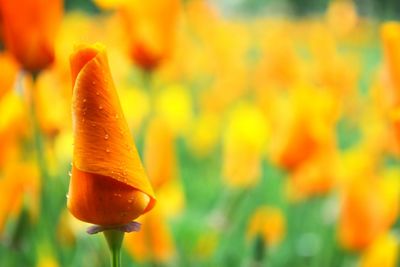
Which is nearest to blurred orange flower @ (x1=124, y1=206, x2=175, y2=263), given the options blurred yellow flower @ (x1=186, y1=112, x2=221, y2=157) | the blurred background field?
the blurred background field

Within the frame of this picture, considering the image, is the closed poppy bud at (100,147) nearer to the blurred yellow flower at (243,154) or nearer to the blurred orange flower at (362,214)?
the blurred orange flower at (362,214)

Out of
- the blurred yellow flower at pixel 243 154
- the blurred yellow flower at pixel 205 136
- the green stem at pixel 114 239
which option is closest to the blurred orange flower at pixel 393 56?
the green stem at pixel 114 239

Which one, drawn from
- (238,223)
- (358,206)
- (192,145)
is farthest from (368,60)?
(358,206)

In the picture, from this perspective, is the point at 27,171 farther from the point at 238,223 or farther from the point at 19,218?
the point at 238,223

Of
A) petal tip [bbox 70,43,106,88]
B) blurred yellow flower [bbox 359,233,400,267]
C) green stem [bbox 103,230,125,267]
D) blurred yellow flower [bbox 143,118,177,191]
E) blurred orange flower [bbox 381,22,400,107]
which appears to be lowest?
blurred yellow flower [bbox 359,233,400,267]

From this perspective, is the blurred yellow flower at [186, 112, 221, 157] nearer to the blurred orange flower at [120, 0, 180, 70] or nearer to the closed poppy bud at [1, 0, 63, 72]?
the blurred orange flower at [120, 0, 180, 70]

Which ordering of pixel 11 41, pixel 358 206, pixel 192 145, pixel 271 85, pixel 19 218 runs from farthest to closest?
pixel 192 145 < pixel 271 85 < pixel 358 206 < pixel 19 218 < pixel 11 41
